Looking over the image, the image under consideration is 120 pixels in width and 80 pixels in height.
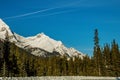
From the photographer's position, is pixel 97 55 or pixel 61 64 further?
pixel 61 64

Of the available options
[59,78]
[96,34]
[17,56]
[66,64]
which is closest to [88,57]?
[66,64]

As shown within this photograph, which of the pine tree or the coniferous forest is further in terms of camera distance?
the pine tree

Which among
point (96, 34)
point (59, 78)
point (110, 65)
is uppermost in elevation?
point (96, 34)

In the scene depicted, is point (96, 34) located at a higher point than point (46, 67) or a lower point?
higher

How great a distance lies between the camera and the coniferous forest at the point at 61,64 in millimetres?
128875

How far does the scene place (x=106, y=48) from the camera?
153 metres

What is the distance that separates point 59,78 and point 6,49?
73488 mm

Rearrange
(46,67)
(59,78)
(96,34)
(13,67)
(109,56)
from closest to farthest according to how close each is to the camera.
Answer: (59,78) → (13,67) → (96,34) → (109,56) → (46,67)

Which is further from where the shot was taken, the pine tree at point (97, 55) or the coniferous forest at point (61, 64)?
the pine tree at point (97, 55)

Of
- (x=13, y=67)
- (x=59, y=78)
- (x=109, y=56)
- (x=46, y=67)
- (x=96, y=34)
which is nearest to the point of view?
(x=59, y=78)

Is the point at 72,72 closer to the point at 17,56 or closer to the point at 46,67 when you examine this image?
the point at 46,67

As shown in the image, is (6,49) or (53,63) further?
(53,63)

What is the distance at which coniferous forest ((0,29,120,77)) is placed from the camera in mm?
128875

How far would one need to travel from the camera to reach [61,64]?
17162 cm
